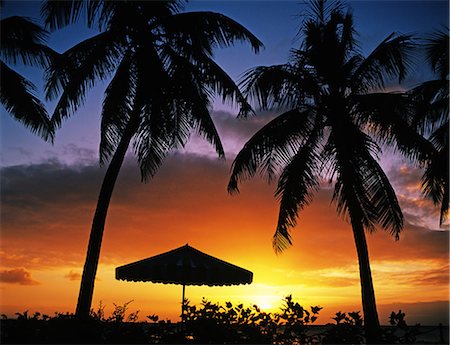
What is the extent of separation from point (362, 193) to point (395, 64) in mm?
3887

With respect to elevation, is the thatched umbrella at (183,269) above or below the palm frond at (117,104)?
below

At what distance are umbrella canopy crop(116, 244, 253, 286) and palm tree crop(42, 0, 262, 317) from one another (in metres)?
1.85

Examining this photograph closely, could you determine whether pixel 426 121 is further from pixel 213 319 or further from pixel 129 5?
pixel 213 319

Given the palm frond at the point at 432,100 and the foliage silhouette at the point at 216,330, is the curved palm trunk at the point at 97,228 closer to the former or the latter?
the foliage silhouette at the point at 216,330

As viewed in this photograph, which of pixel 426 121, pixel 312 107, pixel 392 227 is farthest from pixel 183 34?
pixel 426 121

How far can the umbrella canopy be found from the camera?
34.6 feet

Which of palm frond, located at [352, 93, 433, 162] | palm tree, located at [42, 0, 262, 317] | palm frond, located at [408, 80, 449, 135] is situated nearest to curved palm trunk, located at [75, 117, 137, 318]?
palm tree, located at [42, 0, 262, 317]

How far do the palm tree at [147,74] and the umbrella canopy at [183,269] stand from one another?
1.85 meters

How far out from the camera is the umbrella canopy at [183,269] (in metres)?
10.5

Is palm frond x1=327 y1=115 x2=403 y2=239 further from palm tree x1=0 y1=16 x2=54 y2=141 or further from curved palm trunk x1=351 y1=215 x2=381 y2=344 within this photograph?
palm tree x1=0 y1=16 x2=54 y2=141

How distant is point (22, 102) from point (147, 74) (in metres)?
3.92

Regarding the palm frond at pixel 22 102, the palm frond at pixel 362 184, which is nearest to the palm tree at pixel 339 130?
the palm frond at pixel 362 184

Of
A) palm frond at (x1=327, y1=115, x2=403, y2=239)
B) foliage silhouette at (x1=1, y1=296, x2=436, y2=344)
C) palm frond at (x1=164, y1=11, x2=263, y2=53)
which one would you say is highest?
palm frond at (x1=164, y1=11, x2=263, y2=53)

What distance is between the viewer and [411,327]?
19.1 ft
